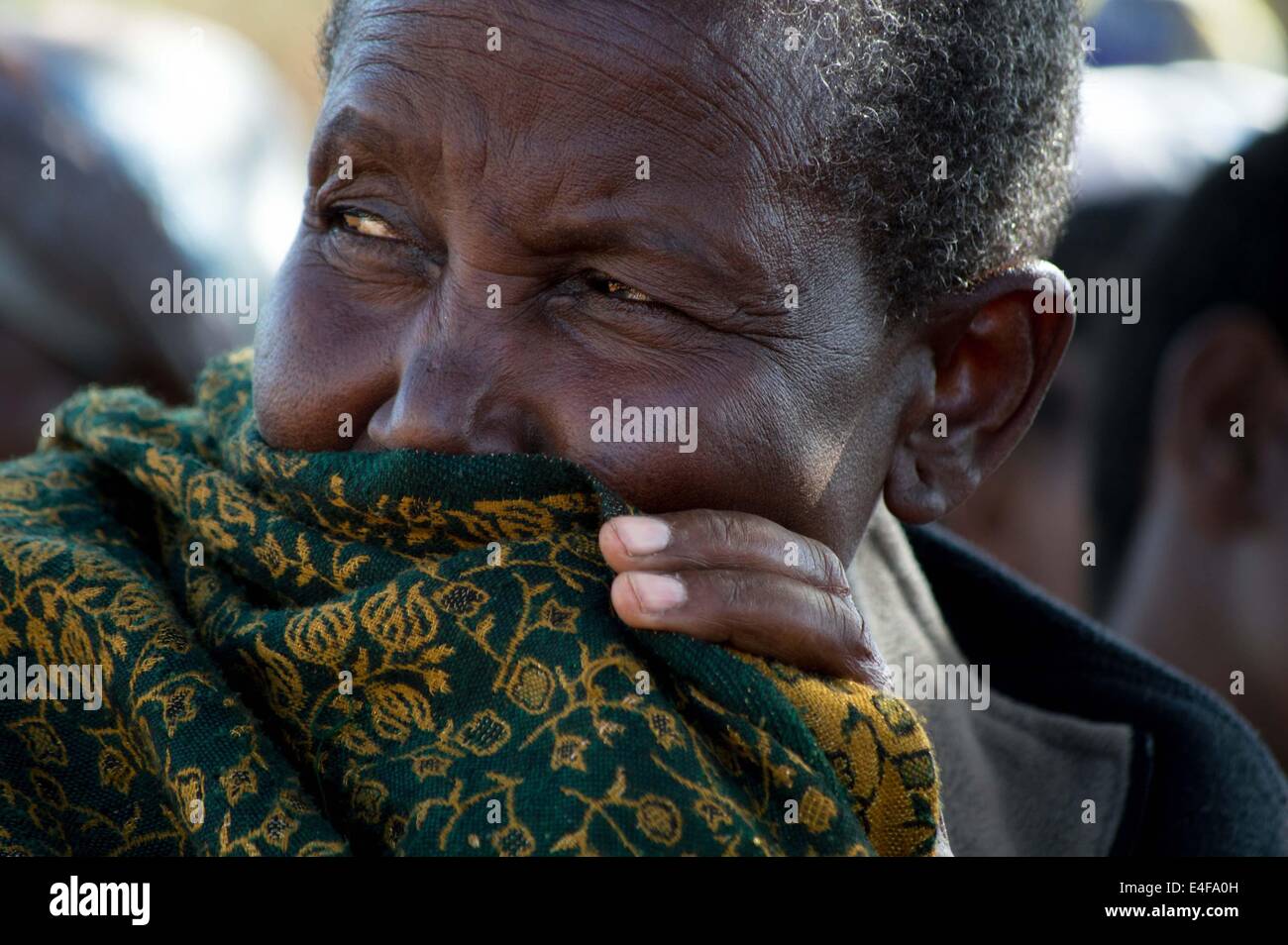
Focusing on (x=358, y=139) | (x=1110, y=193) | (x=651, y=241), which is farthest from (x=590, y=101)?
(x=1110, y=193)

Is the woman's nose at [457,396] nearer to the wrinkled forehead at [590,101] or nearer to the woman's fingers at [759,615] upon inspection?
the wrinkled forehead at [590,101]

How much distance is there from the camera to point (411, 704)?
Result: 208 cm

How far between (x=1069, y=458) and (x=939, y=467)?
3065 mm

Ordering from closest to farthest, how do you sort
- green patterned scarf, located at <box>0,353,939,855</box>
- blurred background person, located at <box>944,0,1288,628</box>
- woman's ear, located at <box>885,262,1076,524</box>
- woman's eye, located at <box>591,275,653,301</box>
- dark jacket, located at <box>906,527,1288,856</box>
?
green patterned scarf, located at <box>0,353,939,855</box>
woman's eye, located at <box>591,275,653,301</box>
woman's ear, located at <box>885,262,1076,524</box>
dark jacket, located at <box>906,527,1288,856</box>
blurred background person, located at <box>944,0,1288,628</box>

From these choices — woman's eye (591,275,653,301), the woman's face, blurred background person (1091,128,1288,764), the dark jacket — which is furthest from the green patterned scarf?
blurred background person (1091,128,1288,764)

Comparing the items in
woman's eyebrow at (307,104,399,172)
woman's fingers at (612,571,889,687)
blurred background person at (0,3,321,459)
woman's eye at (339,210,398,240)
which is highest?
blurred background person at (0,3,321,459)

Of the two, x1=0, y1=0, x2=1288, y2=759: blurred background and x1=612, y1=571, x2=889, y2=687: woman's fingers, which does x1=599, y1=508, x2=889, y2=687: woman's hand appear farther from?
x1=0, y1=0, x2=1288, y2=759: blurred background

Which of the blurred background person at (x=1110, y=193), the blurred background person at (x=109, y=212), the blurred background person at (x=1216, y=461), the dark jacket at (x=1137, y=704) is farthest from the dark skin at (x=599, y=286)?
the blurred background person at (x=109, y=212)

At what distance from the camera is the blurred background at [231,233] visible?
196 inches

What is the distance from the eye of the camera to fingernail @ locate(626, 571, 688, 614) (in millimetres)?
1977

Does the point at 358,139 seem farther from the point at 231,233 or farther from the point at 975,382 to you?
the point at 231,233

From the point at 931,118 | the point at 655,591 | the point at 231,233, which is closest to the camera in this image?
the point at 655,591

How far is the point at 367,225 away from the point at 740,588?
2.91 ft

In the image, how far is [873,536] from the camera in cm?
329
